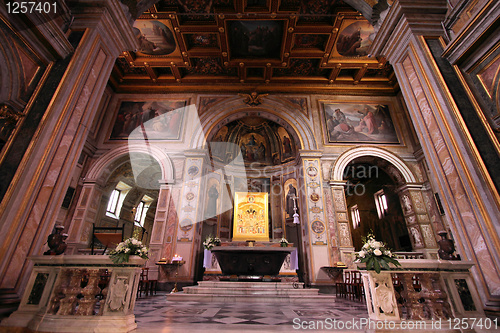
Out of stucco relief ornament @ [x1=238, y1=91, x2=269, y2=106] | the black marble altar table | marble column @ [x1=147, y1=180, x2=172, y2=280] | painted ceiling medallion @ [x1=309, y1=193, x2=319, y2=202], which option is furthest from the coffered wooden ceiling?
the black marble altar table

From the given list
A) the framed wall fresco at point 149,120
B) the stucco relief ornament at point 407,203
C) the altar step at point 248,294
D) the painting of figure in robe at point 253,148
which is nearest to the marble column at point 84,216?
the framed wall fresco at point 149,120

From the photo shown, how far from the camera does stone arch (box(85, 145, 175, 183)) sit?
9570 millimetres

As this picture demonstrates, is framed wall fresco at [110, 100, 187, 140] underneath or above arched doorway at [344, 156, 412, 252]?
above

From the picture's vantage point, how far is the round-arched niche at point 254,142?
1224cm

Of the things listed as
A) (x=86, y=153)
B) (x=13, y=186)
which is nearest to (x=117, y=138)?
(x=86, y=153)

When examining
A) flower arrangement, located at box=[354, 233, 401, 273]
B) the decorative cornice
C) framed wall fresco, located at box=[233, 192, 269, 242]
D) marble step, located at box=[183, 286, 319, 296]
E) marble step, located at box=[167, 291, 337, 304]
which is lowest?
marble step, located at box=[167, 291, 337, 304]

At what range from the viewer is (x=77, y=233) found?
8500 millimetres

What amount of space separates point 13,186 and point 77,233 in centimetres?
657

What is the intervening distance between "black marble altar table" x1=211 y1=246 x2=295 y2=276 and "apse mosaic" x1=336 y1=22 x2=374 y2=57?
854 centimetres

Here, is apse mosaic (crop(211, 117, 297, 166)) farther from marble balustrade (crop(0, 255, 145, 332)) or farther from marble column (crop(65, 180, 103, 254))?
marble balustrade (crop(0, 255, 145, 332))

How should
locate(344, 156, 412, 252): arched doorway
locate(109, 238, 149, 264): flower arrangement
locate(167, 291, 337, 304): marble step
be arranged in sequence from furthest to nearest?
locate(344, 156, 412, 252): arched doorway, locate(167, 291, 337, 304): marble step, locate(109, 238, 149, 264): flower arrangement

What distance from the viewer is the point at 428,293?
3037mm

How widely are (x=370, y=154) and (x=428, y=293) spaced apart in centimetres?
777

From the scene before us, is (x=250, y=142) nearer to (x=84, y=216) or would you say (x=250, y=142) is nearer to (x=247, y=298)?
(x=84, y=216)
